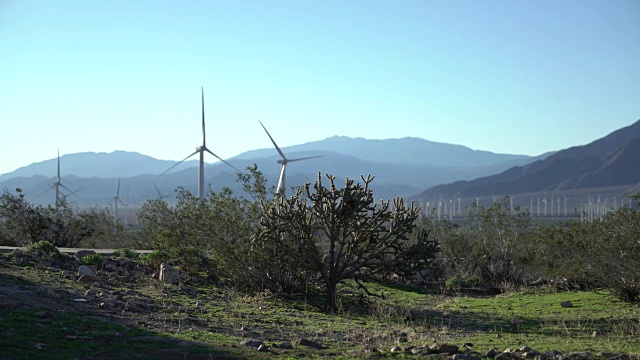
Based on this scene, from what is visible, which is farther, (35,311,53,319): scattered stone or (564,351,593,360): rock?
(35,311,53,319): scattered stone

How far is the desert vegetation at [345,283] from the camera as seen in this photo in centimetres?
1325

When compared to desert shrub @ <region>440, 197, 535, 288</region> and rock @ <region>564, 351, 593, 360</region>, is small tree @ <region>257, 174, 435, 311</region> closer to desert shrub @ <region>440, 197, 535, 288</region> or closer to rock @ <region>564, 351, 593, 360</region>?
rock @ <region>564, 351, 593, 360</region>

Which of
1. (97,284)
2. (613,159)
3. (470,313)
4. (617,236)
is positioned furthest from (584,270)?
(613,159)

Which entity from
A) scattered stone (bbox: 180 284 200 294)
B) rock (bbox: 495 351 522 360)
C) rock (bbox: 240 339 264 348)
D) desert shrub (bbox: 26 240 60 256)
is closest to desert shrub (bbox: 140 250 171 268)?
desert shrub (bbox: 26 240 60 256)

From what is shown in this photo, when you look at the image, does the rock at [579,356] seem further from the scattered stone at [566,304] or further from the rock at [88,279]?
the rock at [88,279]

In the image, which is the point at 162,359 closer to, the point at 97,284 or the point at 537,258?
the point at 97,284

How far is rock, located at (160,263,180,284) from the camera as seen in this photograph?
1927cm

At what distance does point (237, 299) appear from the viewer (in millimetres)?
17969

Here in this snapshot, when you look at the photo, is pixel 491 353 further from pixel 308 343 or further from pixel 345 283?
pixel 345 283

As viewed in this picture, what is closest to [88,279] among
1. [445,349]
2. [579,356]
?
[445,349]

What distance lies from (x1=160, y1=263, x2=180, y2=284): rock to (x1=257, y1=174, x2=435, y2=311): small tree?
2834mm

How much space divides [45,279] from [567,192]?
185 meters

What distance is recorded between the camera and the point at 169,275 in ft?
63.6

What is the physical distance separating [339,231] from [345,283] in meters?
2.95
